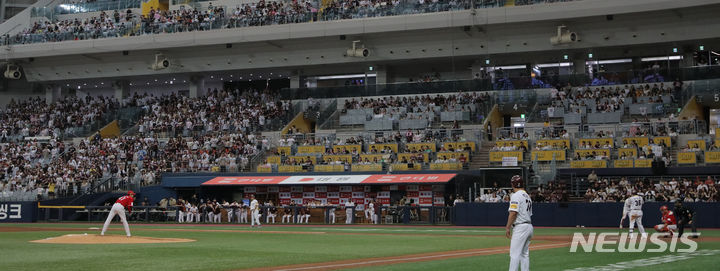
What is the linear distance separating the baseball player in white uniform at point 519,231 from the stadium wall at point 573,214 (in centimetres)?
2082

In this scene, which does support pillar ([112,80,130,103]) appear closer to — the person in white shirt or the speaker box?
the person in white shirt

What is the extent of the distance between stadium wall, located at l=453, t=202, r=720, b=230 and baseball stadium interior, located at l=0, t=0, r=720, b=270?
2.8 inches

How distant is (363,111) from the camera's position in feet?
167

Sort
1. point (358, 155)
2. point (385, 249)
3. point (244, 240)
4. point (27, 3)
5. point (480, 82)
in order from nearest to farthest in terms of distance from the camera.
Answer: point (385, 249) < point (244, 240) < point (358, 155) < point (480, 82) < point (27, 3)

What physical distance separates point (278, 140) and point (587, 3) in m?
21.5

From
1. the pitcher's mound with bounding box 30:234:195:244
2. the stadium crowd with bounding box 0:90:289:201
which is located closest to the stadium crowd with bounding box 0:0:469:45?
the stadium crowd with bounding box 0:90:289:201

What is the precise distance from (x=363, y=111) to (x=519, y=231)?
3982 centimetres

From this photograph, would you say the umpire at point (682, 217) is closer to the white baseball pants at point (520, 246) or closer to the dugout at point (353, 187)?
the white baseball pants at point (520, 246)

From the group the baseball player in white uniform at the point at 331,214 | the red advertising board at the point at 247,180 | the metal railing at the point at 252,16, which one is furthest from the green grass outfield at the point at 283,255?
the metal railing at the point at 252,16

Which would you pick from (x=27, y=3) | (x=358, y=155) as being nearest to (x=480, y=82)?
(x=358, y=155)

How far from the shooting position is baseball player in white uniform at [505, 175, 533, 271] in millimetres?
11125

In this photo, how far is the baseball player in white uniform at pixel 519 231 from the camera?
11.1m

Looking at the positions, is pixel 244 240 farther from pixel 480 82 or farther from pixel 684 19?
pixel 684 19

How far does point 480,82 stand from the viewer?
51.4m
